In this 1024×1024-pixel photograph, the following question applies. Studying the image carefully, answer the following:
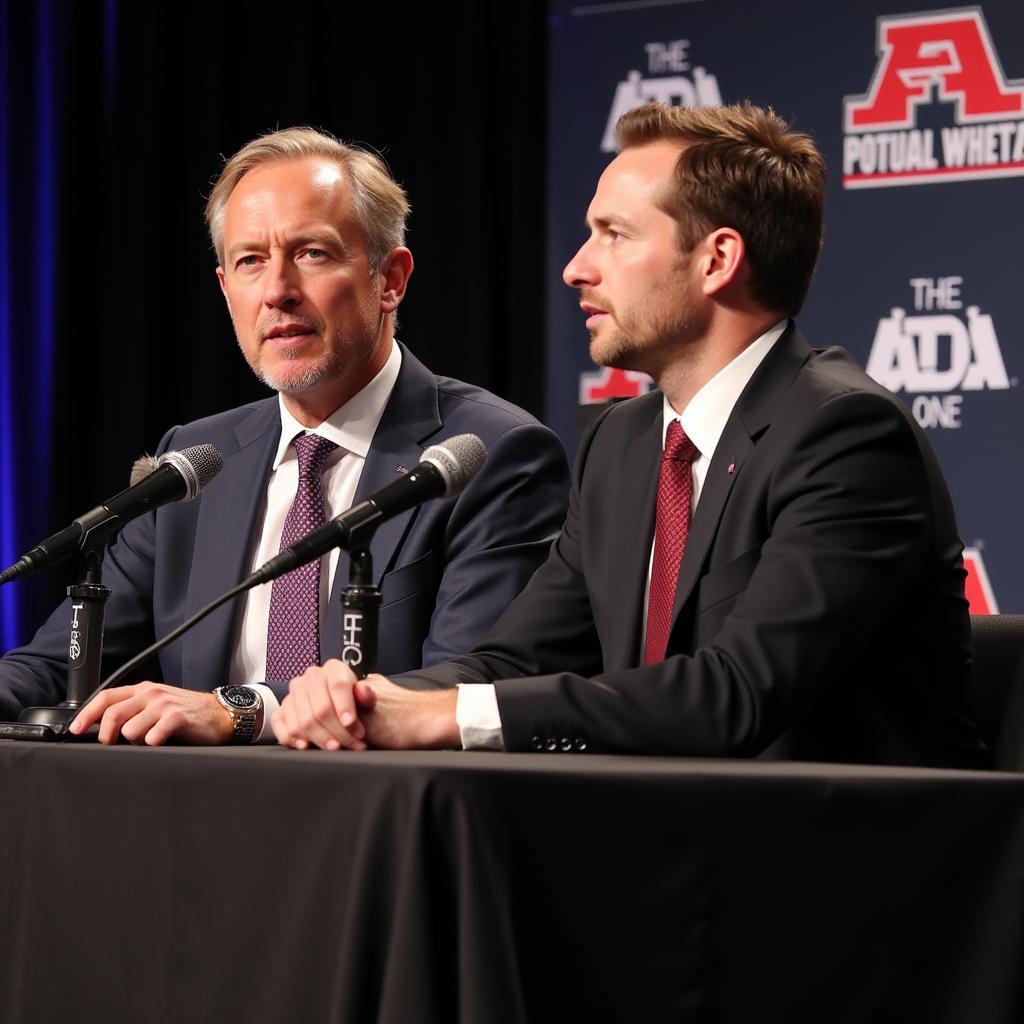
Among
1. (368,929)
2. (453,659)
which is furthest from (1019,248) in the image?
(368,929)

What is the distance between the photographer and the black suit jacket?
1832 mm

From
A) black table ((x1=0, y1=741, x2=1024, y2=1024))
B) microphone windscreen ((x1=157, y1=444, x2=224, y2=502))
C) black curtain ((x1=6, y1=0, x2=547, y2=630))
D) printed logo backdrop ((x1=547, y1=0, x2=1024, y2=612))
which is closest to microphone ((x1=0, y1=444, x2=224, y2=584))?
microphone windscreen ((x1=157, y1=444, x2=224, y2=502))

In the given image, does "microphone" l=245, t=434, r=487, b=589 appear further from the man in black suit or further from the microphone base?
the microphone base

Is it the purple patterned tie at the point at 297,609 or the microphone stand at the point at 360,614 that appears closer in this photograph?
the microphone stand at the point at 360,614

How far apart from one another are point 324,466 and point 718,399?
88 cm

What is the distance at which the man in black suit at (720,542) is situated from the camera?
1.83m

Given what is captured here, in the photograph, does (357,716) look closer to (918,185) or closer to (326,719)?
(326,719)

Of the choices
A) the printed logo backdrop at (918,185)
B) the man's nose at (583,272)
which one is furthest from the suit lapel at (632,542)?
the printed logo backdrop at (918,185)

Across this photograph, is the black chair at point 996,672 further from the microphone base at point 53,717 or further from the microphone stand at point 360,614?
the microphone base at point 53,717

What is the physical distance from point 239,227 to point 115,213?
252cm

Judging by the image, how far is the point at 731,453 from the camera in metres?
2.23

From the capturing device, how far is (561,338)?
4.70 meters

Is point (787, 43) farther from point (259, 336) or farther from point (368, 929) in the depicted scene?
point (368, 929)

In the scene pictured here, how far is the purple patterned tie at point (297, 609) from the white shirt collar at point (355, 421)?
118mm
